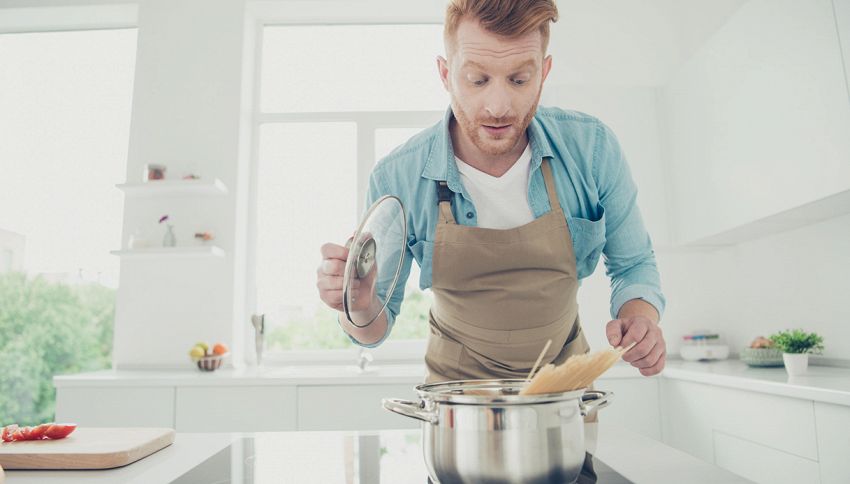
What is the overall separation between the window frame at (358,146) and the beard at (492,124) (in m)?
2.18

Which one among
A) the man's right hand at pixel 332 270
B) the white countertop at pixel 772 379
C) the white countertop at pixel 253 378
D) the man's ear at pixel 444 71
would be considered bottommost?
the white countertop at pixel 253 378

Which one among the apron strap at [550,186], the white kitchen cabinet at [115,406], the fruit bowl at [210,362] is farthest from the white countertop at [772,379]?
the white kitchen cabinet at [115,406]

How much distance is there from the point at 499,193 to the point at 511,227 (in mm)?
88

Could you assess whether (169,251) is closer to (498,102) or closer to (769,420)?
(498,102)

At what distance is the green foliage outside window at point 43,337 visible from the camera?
3.40 metres

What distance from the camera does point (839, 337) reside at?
2318mm

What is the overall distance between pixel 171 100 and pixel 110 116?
62 cm

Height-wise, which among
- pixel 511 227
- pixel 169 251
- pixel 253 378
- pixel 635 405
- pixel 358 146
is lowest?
pixel 635 405

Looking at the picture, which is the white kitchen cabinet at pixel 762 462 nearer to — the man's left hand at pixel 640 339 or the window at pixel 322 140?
the man's left hand at pixel 640 339

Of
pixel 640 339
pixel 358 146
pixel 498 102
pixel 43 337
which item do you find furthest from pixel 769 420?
pixel 43 337

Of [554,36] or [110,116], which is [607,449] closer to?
[554,36]

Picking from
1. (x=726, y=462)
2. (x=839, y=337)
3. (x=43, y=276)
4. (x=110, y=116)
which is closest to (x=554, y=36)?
(x=839, y=337)

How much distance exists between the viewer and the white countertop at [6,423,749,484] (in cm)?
79

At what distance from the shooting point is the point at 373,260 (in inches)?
31.9
